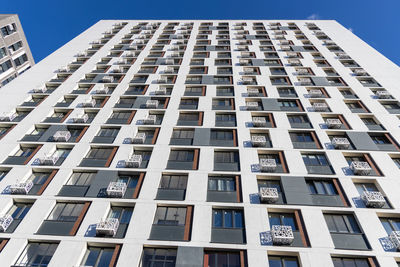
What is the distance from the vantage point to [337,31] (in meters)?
45.0

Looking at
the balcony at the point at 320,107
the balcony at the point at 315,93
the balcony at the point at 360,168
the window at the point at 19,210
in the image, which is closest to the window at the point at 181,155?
the window at the point at 19,210

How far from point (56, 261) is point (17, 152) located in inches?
495

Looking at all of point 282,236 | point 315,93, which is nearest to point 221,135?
point 282,236

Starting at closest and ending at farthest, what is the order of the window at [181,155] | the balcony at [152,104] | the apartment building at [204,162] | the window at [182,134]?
the apartment building at [204,162], the window at [181,155], the window at [182,134], the balcony at [152,104]

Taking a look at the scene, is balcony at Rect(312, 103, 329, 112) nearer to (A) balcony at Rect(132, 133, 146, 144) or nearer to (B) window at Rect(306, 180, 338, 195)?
(B) window at Rect(306, 180, 338, 195)

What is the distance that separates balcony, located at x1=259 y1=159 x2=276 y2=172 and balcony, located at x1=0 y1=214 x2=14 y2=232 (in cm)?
1737

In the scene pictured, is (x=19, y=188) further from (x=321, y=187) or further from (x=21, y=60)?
(x=21, y=60)

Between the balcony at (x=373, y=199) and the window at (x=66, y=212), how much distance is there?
19152mm

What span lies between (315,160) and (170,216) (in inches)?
490

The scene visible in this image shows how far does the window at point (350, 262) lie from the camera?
13.6 meters

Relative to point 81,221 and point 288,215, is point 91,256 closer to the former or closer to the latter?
point 81,221

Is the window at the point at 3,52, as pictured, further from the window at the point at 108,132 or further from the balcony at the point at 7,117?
the window at the point at 108,132

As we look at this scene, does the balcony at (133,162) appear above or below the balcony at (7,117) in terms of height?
below

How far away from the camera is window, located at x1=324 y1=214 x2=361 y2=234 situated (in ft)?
49.8
